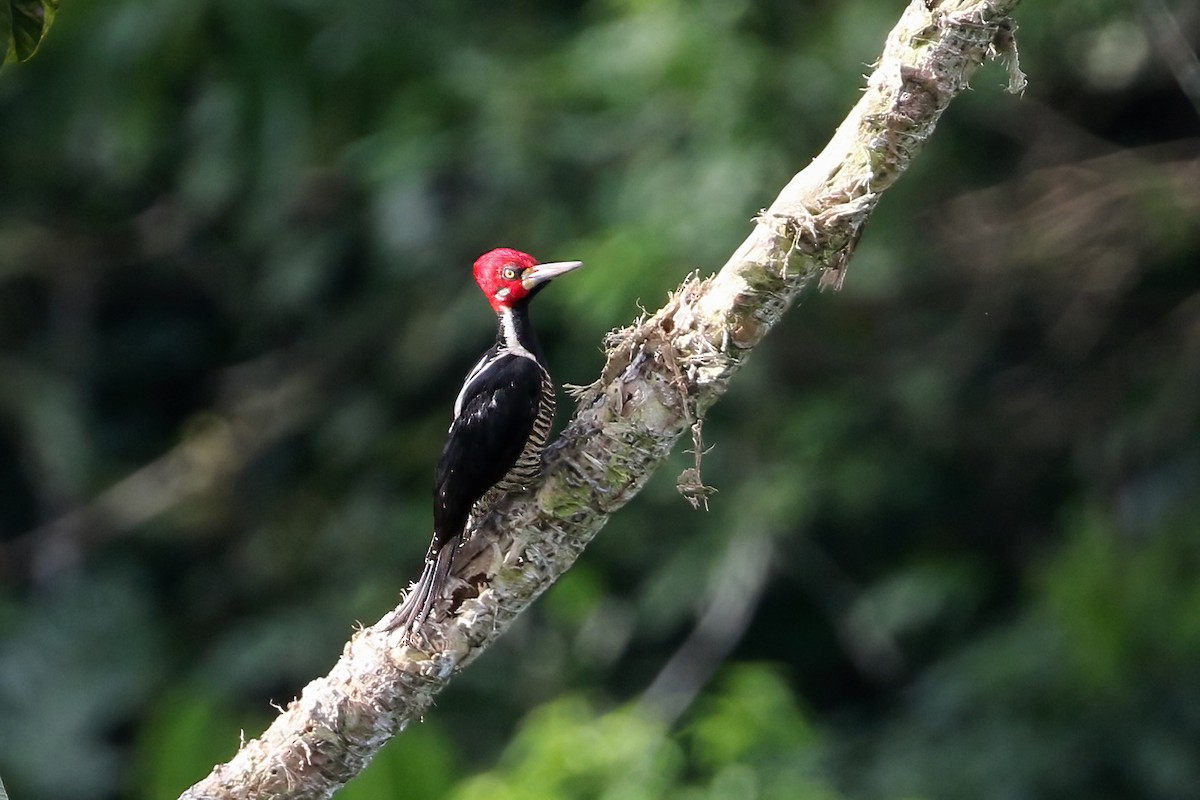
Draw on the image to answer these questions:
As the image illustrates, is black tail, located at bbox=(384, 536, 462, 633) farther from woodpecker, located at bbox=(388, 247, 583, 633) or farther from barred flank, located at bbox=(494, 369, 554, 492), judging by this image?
barred flank, located at bbox=(494, 369, 554, 492)

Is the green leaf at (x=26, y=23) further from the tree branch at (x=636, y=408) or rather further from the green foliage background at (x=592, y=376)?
the green foliage background at (x=592, y=376)

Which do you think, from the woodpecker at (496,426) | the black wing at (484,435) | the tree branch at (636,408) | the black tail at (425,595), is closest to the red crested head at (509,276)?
the woodpecker at (496,426)

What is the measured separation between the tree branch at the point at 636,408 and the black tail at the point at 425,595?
0.08ft

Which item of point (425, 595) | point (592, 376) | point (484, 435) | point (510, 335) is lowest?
point (425, 595)

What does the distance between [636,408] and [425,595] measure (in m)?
0.52

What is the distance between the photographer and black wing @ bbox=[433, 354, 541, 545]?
321 centimetres

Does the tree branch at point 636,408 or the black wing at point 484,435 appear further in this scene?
the black wing at point 484,435

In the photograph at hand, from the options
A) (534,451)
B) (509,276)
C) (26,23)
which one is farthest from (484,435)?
(26,23)

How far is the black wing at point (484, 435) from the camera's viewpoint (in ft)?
10.5

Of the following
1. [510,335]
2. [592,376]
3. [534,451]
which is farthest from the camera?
[592,376]

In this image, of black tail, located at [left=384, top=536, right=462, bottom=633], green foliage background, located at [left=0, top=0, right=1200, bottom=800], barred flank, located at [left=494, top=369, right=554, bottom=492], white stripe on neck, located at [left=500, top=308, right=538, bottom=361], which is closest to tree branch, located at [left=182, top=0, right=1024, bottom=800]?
black tail, located at [left=384, top=536, right=462, bottom=633]

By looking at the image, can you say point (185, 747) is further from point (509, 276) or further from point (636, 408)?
point (636, 408)

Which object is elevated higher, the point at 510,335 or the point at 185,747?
the point at 185,747

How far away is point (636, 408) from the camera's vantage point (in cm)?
296
